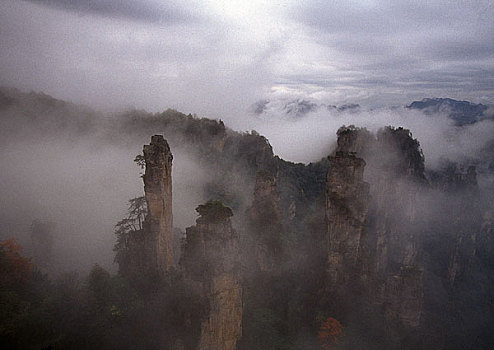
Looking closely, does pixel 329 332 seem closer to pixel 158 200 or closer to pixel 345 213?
pixel 345 213

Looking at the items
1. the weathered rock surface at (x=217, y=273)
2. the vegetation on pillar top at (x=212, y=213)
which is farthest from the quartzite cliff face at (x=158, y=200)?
the vegetation on pillar top at (x=212, y=213)

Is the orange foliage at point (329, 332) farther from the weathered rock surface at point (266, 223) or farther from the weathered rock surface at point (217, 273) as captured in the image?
the weathered rock surface at point (217, 273)

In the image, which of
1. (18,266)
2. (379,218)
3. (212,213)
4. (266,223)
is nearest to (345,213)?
(266,223)

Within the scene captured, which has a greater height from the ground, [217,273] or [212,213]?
[212,213]

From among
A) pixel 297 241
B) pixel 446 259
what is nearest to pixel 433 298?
pixel 446 259

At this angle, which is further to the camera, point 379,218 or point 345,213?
point 379,218

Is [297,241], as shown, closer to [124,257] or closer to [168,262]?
[168,262]
